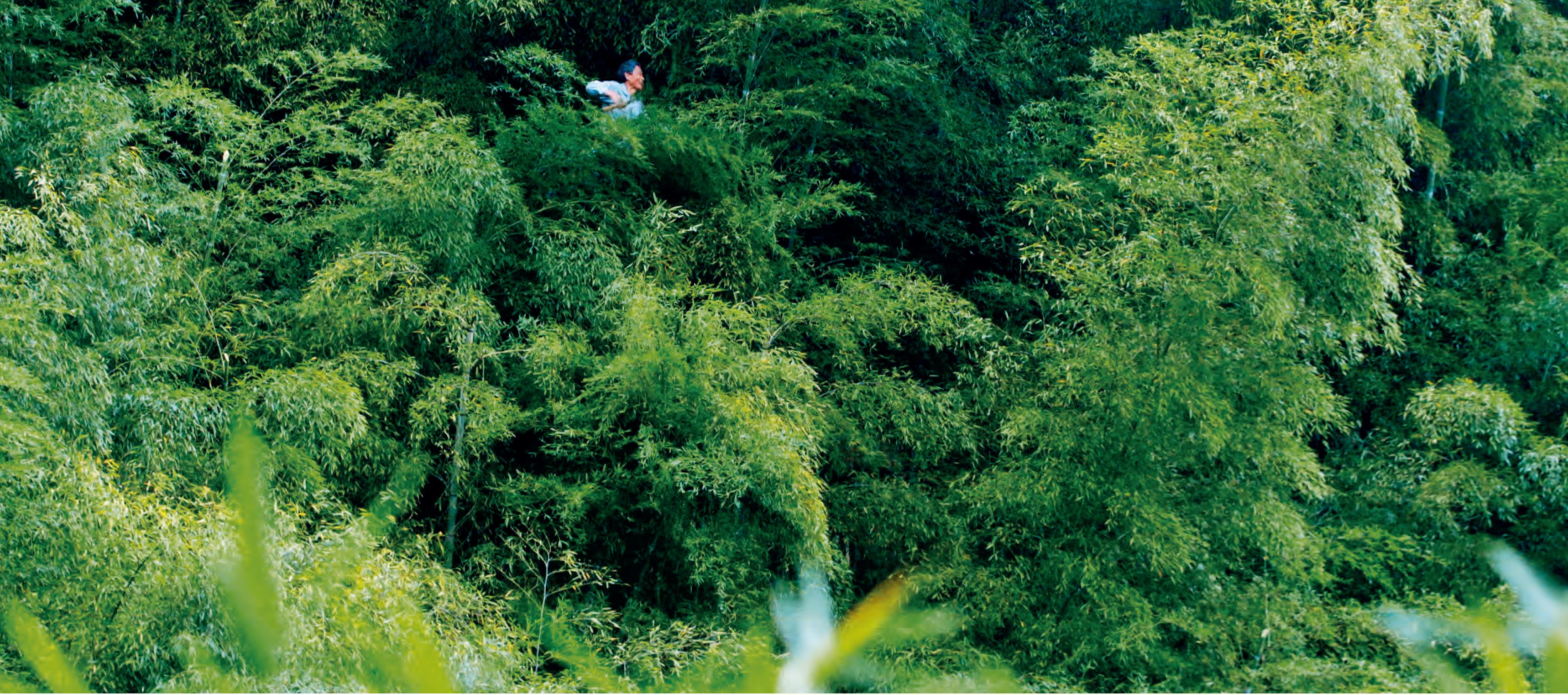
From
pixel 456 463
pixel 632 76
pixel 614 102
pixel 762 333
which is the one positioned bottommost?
pixel 456 463

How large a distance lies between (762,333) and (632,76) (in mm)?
2071

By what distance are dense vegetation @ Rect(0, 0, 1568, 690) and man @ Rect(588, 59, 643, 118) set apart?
21 centimetres

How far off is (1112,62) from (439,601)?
5.92 m

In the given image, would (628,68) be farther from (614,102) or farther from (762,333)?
(762,333)

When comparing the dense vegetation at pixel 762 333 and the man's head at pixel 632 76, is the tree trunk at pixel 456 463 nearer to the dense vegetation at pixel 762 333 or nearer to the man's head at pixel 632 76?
the dense vegetation at pixel 762 333

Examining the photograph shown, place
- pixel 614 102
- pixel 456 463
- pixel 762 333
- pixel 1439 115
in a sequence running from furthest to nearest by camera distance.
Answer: pixel 1439 115
pixel 614 102
pixel 762 333
pixel 456 463

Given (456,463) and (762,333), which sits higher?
(762,333)

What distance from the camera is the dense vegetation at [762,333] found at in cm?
665

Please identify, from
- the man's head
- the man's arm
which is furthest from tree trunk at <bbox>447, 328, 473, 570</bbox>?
the man's head

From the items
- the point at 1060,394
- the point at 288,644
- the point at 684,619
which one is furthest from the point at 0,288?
the point at 1060,394

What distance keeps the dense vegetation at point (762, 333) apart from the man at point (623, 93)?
0.21 metres

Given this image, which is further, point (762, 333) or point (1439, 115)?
point (1439, 115)

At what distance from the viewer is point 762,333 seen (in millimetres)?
8336

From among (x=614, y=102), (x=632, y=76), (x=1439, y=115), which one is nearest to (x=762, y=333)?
(x=614, y=102)
